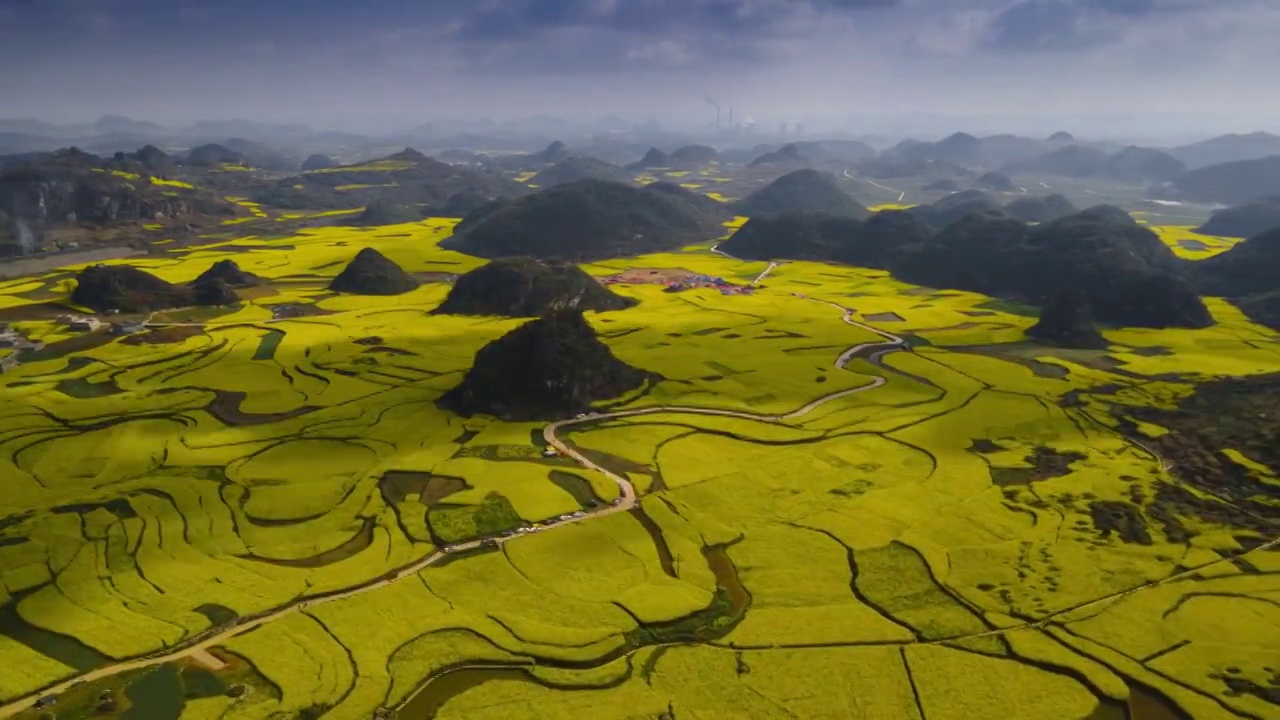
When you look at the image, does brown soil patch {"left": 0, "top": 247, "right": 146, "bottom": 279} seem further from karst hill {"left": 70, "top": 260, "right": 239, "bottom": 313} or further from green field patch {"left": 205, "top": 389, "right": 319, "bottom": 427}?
green field patch {"left": 205, "top": 389, "right": 319, "bottom": 427}

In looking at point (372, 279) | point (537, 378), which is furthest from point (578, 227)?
point (537, 378)

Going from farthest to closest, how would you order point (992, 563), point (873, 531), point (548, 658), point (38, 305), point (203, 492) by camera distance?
1. point (38, 305)
2. point (203, 492)
3. point (873, 531)
4. point (992, 563)
5. point (548, 658)

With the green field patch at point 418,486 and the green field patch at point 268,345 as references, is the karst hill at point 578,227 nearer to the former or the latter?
the green field patch at point 268,345

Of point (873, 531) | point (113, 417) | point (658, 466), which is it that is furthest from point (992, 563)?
point (113, 417)

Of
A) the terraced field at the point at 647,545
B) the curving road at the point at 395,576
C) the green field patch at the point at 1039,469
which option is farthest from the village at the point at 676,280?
the green field patch at the point at 1039,469

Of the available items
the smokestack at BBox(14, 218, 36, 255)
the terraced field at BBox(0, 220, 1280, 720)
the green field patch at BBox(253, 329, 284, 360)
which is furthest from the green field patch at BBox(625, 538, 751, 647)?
the smokestack at BBox(14, 218, 36, 255)

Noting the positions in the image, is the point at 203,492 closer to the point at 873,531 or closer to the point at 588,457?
the point at 588,457
